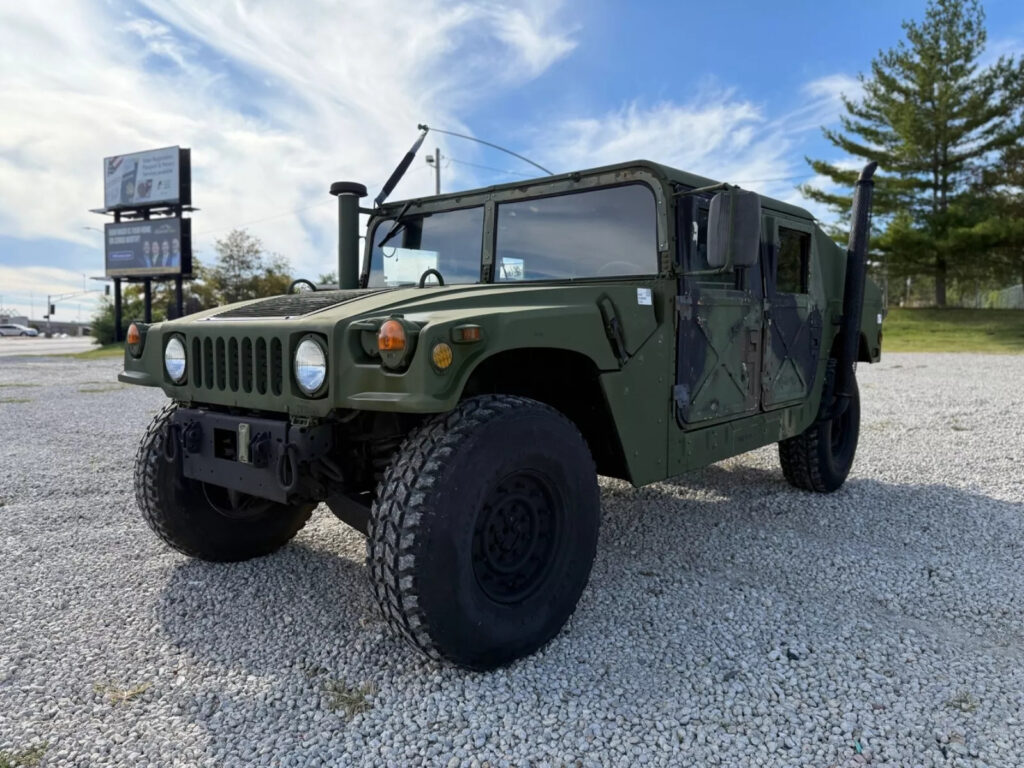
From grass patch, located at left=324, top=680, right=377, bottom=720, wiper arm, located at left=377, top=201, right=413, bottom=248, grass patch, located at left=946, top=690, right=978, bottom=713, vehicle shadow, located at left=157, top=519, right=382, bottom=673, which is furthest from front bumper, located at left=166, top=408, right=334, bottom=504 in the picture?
grass patch, located at left=946, top=690, right=978, bottom=713

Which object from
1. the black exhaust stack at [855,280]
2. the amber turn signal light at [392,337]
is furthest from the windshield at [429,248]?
the black exhaust stack at [855,280]

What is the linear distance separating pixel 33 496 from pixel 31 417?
4.50m

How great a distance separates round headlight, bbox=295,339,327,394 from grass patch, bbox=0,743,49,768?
129cm

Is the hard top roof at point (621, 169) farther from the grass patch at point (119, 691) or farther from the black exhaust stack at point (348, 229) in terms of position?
the grass patch at point (119, 691)

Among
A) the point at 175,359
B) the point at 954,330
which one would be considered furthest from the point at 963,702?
the point at 954,330

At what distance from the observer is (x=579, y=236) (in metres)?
3.45

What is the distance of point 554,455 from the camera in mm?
2648

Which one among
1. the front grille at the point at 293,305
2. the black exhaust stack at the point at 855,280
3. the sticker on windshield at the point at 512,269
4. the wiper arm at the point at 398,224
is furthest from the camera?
the black exhaust stack at the point at 855,280

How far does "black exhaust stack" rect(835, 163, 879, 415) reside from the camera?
183 inches

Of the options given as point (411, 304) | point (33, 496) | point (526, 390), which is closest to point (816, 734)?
point (526, 390)

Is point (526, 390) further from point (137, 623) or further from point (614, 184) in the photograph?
point (137, 623)

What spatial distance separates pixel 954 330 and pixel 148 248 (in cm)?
2693

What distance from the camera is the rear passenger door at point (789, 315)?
4.09 m

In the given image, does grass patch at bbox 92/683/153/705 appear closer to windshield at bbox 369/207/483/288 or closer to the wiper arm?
windshield at bbox 369/207/483/288
